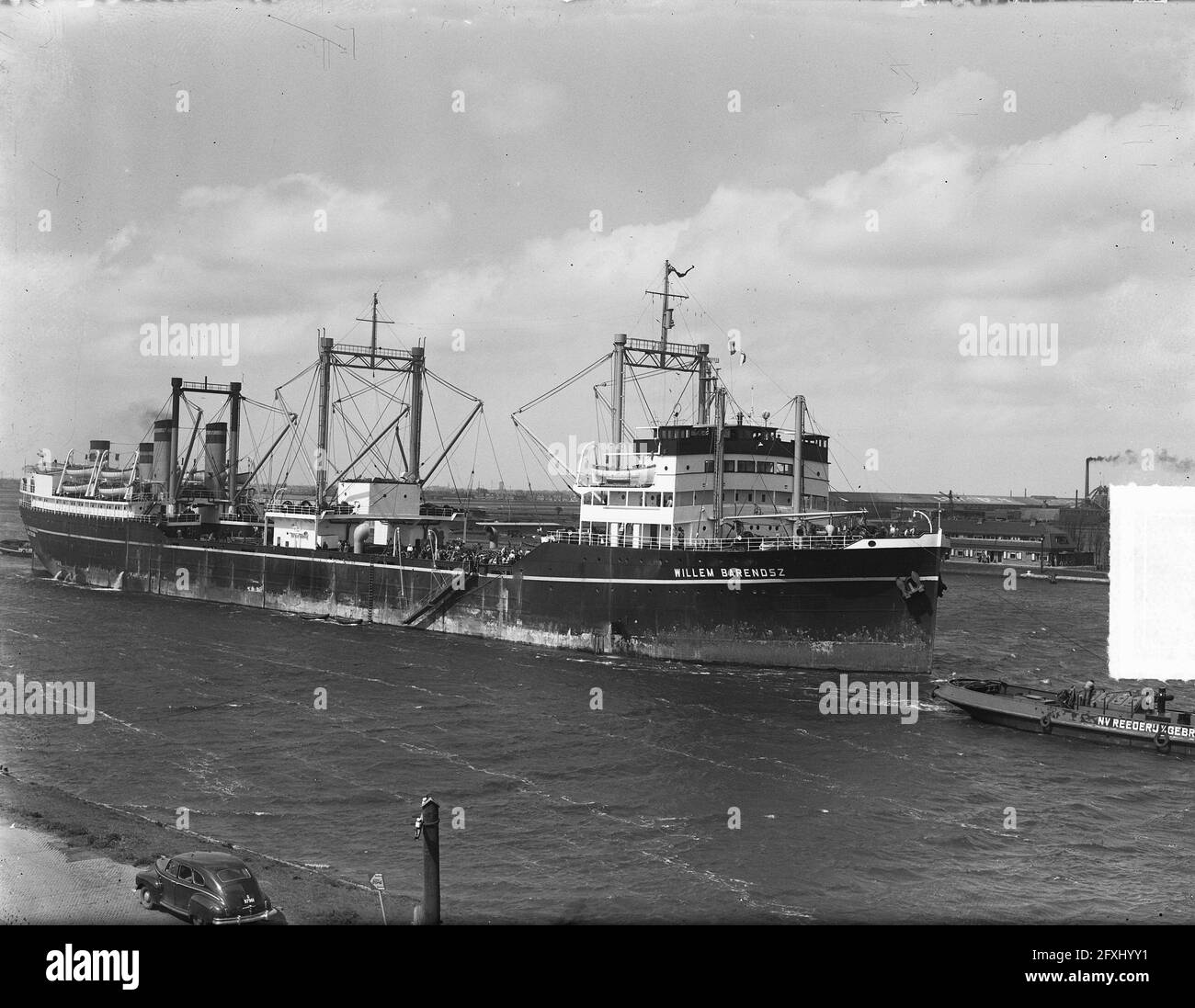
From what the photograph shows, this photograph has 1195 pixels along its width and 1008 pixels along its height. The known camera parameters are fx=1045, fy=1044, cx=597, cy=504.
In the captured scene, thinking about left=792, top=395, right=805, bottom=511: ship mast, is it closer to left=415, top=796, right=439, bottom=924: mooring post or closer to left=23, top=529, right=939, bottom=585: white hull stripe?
left=23, top=529, right=939, bottom=585: white hull stripe

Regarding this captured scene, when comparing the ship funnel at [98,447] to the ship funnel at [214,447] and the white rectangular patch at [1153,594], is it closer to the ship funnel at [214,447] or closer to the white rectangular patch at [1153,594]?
the ship funnel at [214,447]

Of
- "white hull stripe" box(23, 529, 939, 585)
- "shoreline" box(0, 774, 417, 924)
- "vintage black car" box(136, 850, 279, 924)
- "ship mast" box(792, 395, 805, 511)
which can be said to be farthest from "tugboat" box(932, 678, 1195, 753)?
"vintage black car" box(136, 850, 279, 924)
